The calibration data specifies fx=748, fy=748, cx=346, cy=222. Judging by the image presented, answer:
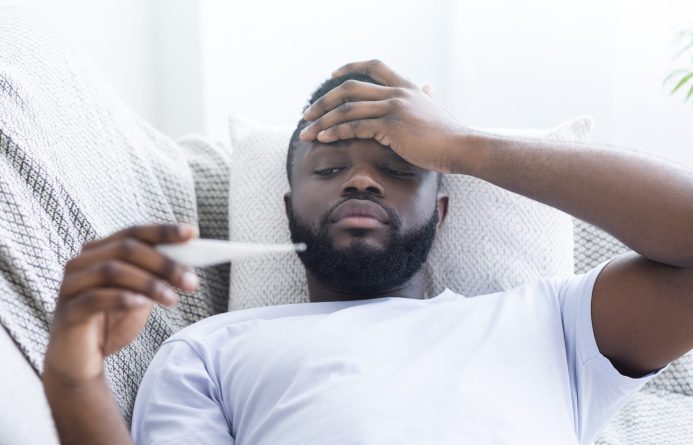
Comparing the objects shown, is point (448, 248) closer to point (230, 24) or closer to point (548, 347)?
point (548, 347)

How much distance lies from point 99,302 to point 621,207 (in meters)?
0.72

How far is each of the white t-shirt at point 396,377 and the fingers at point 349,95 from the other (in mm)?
358

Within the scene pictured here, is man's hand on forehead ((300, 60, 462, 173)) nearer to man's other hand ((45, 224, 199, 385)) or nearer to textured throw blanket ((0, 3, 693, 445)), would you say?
textured throw blanket ((0, 3, 693, 445))

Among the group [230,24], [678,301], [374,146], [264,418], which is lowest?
[264,418]

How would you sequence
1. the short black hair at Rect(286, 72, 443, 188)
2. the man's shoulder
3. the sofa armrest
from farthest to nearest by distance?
the short black hair at Rect(286, 72, 443, 188), the man's shoulder, the sofa armrest

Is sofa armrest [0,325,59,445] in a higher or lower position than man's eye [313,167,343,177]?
lower

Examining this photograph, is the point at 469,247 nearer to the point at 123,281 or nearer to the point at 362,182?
the point at 362,182

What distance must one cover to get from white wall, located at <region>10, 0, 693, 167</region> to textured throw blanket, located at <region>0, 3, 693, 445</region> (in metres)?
0.70

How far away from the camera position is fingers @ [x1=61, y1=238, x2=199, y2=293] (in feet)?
2.19

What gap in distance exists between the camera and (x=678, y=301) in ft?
3.39

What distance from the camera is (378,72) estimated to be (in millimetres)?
1369

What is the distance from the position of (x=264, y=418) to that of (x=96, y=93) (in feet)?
2.25

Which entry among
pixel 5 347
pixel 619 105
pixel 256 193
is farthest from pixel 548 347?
pixel 619 105

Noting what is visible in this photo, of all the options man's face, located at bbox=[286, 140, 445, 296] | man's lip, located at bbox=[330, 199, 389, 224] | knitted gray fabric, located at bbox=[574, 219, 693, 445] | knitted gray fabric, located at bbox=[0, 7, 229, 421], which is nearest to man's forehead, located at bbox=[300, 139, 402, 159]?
man's face, located at bbox=[286, 140, 445, 296]
